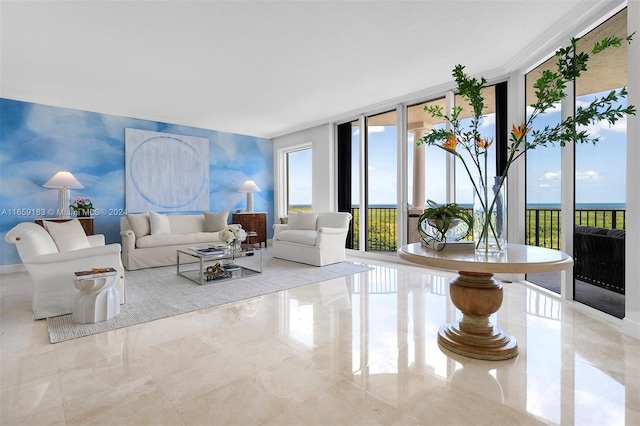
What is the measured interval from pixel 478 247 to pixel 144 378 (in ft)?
7.40

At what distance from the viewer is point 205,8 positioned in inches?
109

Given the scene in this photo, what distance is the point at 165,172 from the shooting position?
6355 mm

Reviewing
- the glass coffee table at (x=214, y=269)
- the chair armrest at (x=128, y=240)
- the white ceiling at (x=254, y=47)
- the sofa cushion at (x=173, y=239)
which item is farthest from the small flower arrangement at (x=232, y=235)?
the white ceiling at (x=254, y=47)

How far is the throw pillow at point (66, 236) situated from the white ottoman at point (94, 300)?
806 mm

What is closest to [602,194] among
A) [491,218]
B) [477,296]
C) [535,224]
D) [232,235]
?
[535,224]

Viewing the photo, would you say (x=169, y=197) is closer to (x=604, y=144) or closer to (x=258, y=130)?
(x=258, y=130)

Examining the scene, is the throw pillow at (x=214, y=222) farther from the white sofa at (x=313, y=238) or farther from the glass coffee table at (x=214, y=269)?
the glass coffee table at (x=214, y=269)

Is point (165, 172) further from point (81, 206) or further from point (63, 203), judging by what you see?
point (63, 203)

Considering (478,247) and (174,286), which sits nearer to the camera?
(478,247)

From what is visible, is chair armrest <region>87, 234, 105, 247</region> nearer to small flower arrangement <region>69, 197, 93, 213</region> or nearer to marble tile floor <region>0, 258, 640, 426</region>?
marble tile floor <region>0, 258, 640, 426</region>

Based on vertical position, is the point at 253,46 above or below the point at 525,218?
above

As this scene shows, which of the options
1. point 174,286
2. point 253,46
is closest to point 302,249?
point 174,286

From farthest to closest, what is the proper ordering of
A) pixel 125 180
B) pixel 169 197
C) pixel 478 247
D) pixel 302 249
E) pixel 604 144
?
pixel 169 197 → pixel 125 180 → pixel 302 249 → pixel 604 144 → pixel 478 247

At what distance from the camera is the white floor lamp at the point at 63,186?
15.9 ft
